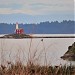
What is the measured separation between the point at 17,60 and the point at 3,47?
0.42m

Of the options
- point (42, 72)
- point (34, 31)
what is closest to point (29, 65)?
point (42, 72)

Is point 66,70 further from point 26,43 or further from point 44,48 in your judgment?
point 26,43

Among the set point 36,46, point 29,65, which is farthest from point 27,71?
point 36,46

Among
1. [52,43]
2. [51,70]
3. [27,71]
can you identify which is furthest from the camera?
[52,43]

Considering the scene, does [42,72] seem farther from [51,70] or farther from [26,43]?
[26,43]

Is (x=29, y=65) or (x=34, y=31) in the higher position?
(x=34, y=31)

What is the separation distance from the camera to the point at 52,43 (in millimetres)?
6773

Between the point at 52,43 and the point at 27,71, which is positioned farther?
the point at 52,43

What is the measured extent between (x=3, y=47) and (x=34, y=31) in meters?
0.72

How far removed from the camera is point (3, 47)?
6.52 metres

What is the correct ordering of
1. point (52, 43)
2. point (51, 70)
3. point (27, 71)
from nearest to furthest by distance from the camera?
point (27, 71) < point (51, 70) < point (52, 43)

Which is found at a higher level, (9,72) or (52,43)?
(52,43)

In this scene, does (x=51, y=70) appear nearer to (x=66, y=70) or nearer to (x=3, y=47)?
(x=66, y=70)

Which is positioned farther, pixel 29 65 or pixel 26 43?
pixel 26 43
